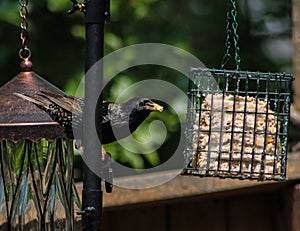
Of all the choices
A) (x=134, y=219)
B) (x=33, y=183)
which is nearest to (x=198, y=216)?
(x=134, y=219)

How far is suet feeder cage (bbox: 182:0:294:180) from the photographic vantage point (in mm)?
2691

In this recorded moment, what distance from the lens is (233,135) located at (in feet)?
8.90

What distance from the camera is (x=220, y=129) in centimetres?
272

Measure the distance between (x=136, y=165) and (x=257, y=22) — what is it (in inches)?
45.9

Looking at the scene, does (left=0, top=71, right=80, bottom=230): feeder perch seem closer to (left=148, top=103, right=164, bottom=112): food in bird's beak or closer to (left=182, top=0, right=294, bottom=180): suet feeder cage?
(left=148, top=103, right=164, bottom=112): food in bird's beak

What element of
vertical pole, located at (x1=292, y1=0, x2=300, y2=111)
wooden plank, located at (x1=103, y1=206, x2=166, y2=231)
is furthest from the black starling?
vertical pole, located at (x1=292, y1=0, x2=300, y2=111)

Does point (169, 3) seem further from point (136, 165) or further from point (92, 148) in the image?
point (92, 148)

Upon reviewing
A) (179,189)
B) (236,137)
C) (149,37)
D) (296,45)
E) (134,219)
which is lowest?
(134,219)

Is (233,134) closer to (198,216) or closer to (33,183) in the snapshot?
(33,183)

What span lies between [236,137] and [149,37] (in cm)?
192

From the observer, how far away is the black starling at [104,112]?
7.60 feet

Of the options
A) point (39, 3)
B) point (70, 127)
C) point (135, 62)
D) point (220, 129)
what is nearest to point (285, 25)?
point (135, 62)

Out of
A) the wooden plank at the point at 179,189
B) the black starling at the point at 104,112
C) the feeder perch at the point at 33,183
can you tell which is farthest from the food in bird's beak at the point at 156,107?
the wooden plank at the point at 179,189

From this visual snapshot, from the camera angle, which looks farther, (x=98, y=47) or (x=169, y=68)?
(x=169, y=68)
